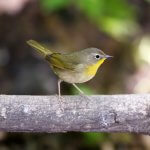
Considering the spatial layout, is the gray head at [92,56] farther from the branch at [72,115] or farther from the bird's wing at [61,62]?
the branch at [72,115]

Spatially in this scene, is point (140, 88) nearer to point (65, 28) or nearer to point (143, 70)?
point (143, 70)

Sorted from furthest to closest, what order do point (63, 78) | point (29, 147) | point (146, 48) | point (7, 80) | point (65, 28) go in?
point (65, 28), point (146, 48), point (7, 80), point (29, 147), point (63, 78)

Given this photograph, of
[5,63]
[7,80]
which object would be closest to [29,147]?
[7,80]

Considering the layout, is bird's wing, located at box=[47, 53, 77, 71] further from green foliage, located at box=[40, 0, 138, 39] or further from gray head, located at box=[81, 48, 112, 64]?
green foliage, located at box=[40, 0, 138, 39]

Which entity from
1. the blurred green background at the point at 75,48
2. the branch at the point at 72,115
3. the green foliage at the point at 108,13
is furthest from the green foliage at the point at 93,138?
the branch at the point at 72,115

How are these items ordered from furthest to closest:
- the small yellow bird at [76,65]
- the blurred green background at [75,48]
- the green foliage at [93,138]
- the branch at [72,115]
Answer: the blurred green background at [75,48] < the green foliage at [93,138] < the small yellow bird at [76,65] < the branch at [72,115]

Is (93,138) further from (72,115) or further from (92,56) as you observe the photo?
(72,115)

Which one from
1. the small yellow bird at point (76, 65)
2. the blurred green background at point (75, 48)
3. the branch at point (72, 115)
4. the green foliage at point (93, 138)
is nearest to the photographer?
the branch at point (72, 115)
